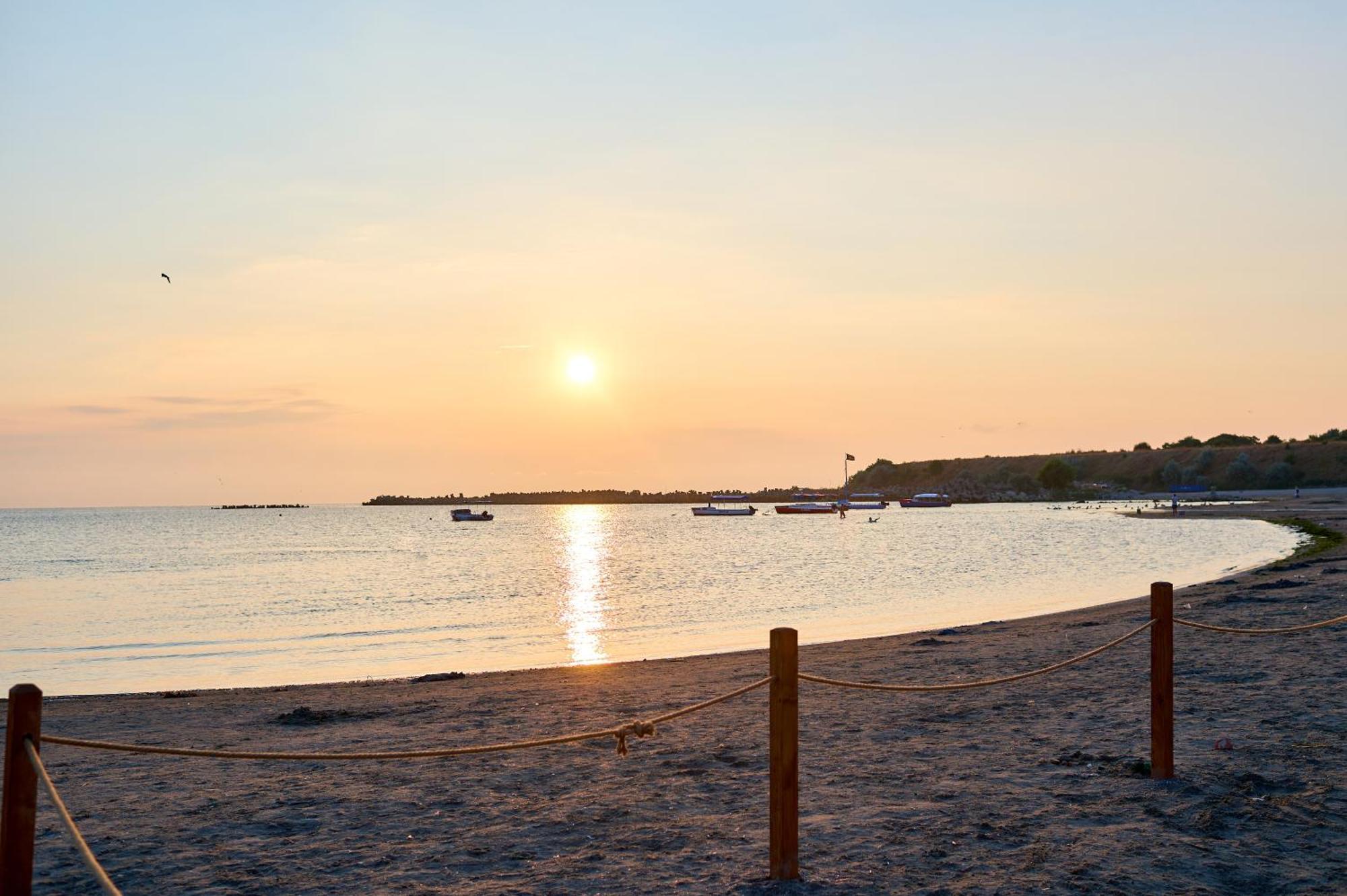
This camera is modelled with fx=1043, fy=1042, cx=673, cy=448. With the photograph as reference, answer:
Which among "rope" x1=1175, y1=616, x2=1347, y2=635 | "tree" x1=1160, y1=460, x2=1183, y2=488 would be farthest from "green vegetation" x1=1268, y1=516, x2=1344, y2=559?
"tree" x1=1160, y1=460, x2=1183, y2=488

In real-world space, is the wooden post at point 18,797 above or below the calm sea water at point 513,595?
above

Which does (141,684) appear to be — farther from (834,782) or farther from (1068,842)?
(1068,842)

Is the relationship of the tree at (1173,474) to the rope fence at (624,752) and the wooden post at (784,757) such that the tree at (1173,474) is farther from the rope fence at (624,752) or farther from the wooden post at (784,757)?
the wooden post at (784,757)

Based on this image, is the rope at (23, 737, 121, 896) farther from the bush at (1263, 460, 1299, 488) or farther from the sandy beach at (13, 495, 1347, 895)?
the bush at (1263, 460, 1299, 488)

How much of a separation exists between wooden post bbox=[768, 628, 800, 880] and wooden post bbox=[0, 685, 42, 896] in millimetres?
3687

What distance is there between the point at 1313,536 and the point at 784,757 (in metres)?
58.4

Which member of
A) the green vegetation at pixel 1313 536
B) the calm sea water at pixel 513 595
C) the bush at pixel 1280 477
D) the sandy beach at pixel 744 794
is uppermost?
the bush at pixel 1280 477

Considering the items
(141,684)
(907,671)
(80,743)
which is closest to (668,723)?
(907,671)

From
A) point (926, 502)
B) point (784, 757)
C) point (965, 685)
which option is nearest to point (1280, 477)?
point (926, 502)

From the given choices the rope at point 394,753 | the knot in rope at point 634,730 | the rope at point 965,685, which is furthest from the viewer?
the rope at point 965,685

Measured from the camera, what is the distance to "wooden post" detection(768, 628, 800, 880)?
239 inches

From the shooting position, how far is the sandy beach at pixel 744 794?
6586mm

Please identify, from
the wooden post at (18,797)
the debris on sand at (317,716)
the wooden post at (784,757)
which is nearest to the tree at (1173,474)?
the debris on sand at (317,716)

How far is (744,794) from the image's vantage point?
28.1 feet
